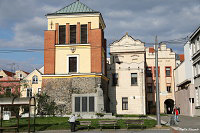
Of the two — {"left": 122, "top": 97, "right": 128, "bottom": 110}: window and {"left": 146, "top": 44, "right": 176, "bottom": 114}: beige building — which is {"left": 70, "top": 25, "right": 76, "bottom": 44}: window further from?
{"left": 146, "top": 44, "right": 176, "bottom": 114}: beige building

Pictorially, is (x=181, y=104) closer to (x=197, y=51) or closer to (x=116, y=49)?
(x=197, y=51)

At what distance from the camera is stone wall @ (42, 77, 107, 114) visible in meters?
37.7

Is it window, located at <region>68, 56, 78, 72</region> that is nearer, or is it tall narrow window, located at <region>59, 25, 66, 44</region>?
window, located at <region>68, 56, 78, 72</region>

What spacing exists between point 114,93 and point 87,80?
10244 millimetres

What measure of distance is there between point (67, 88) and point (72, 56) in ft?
14.8

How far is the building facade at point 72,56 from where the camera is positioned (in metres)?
37.9

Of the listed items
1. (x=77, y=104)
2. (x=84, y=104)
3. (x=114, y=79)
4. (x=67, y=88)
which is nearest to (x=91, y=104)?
(x=84, y=104)

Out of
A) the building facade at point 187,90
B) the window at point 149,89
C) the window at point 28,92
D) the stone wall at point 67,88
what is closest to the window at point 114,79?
the stone wall at point 67,88

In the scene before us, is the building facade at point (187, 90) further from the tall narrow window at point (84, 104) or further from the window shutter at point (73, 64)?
the window shutter at point (73, 64)

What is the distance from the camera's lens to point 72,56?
3959cm

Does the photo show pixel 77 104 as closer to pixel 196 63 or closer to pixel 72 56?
pixel 72 56

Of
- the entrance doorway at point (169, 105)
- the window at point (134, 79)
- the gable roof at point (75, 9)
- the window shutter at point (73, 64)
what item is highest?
the gable roof at point (75, 9)

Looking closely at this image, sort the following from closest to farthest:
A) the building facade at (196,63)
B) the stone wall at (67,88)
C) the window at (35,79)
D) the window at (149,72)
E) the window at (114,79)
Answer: the stone wall at (67,88) → the building facade at (196,63) → the window at (114,79) → the window at (149,72) → the window at (35,79)

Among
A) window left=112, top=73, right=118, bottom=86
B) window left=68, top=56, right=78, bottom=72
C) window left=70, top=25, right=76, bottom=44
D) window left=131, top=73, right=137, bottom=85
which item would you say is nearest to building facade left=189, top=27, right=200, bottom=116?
window left=131, top=73, right=137, bottom=85
